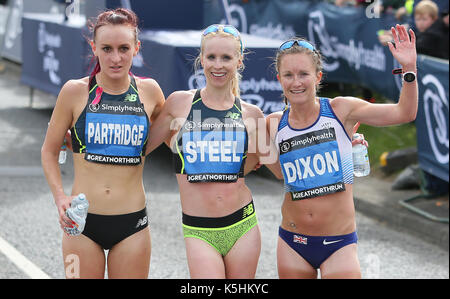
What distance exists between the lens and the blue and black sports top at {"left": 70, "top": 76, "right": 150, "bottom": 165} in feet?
15.4

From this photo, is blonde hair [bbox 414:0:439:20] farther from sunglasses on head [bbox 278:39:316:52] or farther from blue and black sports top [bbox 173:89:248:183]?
blue and black sports top [bbox 173:89:248:183]

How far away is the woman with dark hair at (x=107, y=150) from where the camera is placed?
15.3 feet

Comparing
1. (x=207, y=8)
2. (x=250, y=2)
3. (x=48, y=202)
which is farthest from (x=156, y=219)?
(x=250, y=2)

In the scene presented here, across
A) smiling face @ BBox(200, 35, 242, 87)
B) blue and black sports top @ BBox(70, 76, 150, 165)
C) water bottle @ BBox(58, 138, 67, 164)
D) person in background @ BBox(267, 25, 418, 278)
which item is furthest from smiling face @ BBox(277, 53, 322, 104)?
Result: water bottle @ BBox(58, 138, 67, 164)

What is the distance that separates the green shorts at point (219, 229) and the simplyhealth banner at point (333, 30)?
670 centimetres

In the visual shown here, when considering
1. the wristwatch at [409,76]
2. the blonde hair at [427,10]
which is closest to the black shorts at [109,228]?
the wristwatch at [409,76]

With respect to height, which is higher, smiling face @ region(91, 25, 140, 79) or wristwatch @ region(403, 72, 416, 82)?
smiling face @ region(91, 25, 140, 79)

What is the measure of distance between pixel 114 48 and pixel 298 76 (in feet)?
3.58

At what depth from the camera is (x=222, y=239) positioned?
4.75 metres

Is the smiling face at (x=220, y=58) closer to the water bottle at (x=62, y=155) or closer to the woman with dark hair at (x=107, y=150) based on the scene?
the woman with dark hair at (x=107, y=150)

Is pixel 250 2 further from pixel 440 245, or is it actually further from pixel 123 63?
pixel 123 63

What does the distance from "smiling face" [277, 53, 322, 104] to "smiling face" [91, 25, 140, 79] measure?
0.92 metres

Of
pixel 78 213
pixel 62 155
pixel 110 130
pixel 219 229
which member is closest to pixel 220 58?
pixel 110 130

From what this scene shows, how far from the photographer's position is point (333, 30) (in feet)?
47.3
